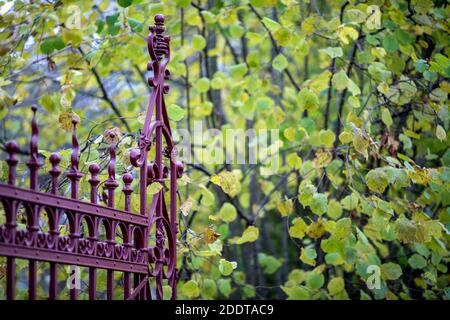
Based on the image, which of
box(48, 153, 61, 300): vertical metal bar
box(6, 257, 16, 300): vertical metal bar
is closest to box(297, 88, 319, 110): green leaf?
box(48, 153, 61, 300): vertical metal bar

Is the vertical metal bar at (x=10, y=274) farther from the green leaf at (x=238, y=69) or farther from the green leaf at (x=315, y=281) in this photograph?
the green leaf at (x=238, y=69)

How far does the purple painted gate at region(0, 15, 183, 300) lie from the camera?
1.97 meters

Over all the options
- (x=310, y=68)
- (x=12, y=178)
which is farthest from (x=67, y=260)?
(x=310, y=68)

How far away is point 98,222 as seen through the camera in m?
2.29

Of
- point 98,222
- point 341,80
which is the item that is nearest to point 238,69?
point 341,80

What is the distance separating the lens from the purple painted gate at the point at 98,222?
197 cm

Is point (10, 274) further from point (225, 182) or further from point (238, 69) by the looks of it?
point (238, 69)


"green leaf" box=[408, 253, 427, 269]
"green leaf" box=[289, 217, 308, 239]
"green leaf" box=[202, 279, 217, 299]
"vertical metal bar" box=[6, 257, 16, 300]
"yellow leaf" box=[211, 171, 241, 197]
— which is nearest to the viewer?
"vertical metal bar" box=[6, 257, 16, 300]

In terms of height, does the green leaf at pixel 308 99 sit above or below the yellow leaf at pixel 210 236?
above

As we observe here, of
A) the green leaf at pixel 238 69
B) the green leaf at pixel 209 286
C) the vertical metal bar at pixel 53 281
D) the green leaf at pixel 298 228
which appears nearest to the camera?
the vertical metal bar at pixel 53 281

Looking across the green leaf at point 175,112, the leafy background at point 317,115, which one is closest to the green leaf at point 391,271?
the leafy background at point 317,115

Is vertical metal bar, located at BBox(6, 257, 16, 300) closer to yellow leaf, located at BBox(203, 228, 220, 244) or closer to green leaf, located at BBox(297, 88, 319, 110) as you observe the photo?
yellow leaf, located at BBox(203, 228, 220, 244)

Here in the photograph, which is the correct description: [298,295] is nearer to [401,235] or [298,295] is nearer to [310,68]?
[401,235]
